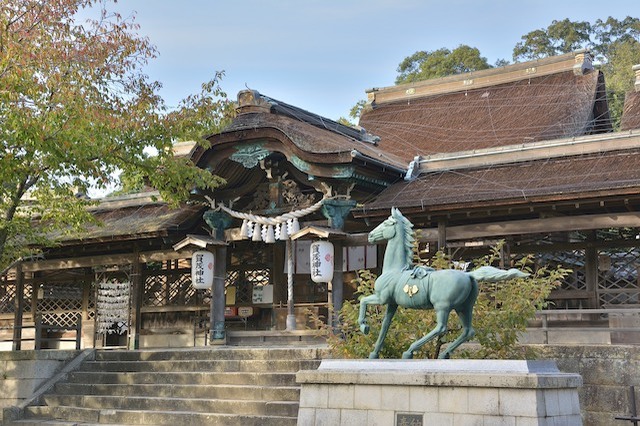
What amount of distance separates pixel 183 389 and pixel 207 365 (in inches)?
39.9

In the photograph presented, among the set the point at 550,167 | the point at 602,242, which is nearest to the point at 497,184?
the point at 550,167

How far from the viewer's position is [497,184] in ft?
53.1

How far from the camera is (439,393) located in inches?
369

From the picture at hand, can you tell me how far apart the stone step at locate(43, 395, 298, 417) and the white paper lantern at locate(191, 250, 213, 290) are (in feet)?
13.9

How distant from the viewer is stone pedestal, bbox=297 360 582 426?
29.2 ft

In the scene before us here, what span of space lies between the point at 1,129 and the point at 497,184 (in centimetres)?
914

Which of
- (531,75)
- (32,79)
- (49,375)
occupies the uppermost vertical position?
(531,75)

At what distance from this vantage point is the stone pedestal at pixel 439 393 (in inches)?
351

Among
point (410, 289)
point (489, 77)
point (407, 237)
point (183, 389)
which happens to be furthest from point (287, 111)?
point (410, 289)

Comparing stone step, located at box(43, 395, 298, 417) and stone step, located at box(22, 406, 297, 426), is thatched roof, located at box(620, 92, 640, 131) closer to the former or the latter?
stone step, located at box(43, 395, 298, 417)

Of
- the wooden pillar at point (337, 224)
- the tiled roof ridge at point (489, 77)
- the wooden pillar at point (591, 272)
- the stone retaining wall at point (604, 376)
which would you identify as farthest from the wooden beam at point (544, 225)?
the tiled roof ridge at point (489, 77)

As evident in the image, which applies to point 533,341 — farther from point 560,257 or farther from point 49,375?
point 49,375

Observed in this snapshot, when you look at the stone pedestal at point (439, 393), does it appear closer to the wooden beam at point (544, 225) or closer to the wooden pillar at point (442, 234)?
the wooden beam at point (544, 225)

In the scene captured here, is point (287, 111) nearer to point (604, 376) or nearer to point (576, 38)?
point (604, 376)
